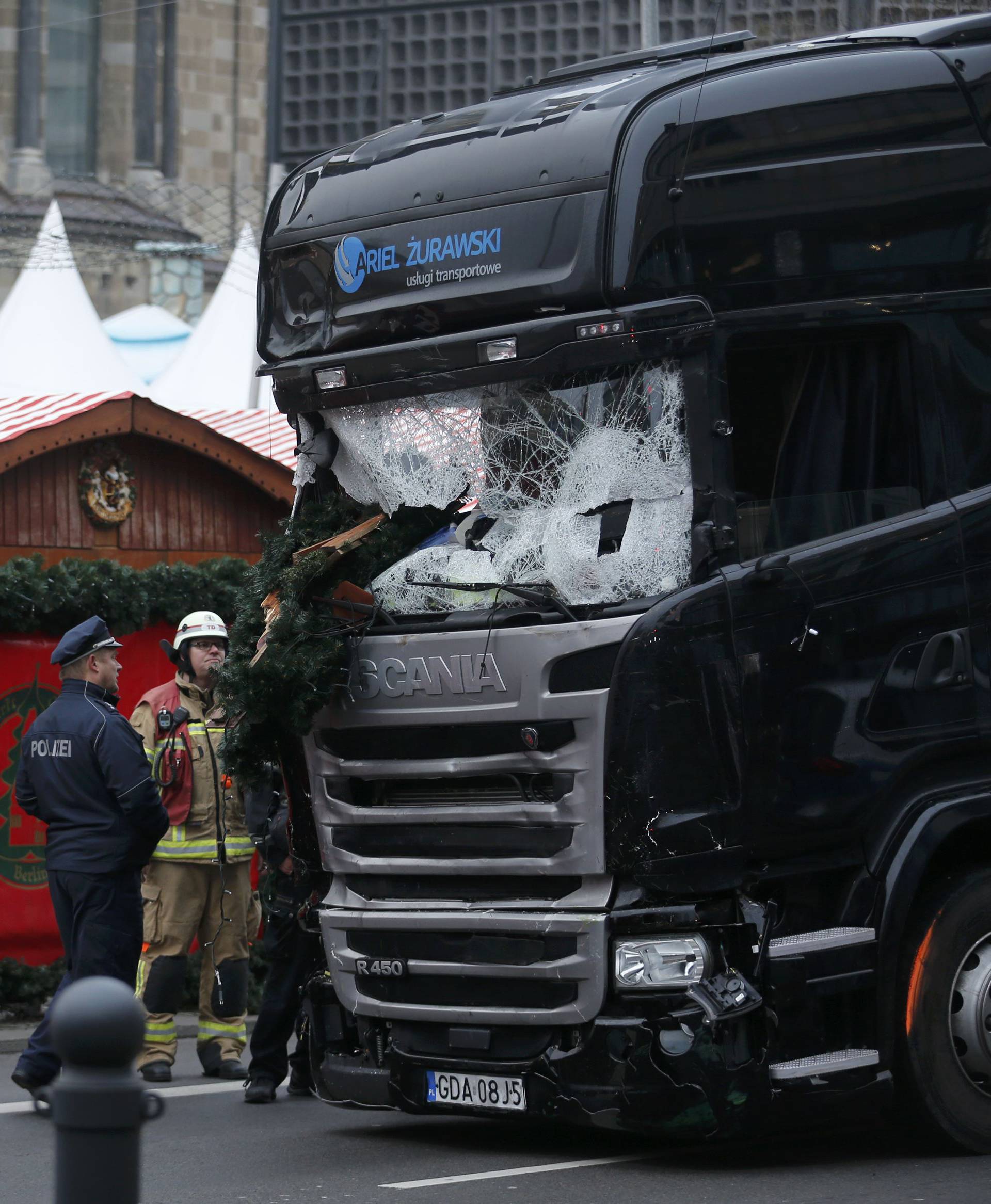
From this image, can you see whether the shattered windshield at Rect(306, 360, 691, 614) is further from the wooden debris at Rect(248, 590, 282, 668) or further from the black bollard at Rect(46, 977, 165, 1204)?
the black bollard at Rect(46, 977, 165, 1204)

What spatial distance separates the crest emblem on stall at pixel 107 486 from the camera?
12617 mm

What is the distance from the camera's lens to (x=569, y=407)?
7062 mm

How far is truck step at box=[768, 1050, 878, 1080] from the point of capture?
22.0 feet

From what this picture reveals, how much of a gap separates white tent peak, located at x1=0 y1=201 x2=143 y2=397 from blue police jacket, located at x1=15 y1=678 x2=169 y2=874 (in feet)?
33.4

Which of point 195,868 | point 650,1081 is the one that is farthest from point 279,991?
point 650,1081

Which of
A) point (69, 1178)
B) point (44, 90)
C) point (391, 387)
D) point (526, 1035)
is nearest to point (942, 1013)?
point (526, 1035)

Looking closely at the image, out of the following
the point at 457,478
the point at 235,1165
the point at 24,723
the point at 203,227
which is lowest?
the point at 235,1165

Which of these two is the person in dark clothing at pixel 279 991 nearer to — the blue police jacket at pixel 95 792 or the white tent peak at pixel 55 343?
the blue police jacket at pixel 95 792

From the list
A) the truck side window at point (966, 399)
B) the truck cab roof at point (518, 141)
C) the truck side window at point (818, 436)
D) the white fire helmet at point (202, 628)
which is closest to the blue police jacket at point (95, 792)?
the white fire helmet at point (202, 628)

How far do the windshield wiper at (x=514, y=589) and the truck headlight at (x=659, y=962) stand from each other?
1.05m

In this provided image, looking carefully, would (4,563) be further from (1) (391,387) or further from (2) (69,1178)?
(2) (69,1178)

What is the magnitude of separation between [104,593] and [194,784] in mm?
2098

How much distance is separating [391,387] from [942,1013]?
2828 mm

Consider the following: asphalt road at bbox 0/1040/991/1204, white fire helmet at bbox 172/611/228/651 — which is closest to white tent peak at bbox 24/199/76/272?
white fire helmet at bbox 172/611/228/651
